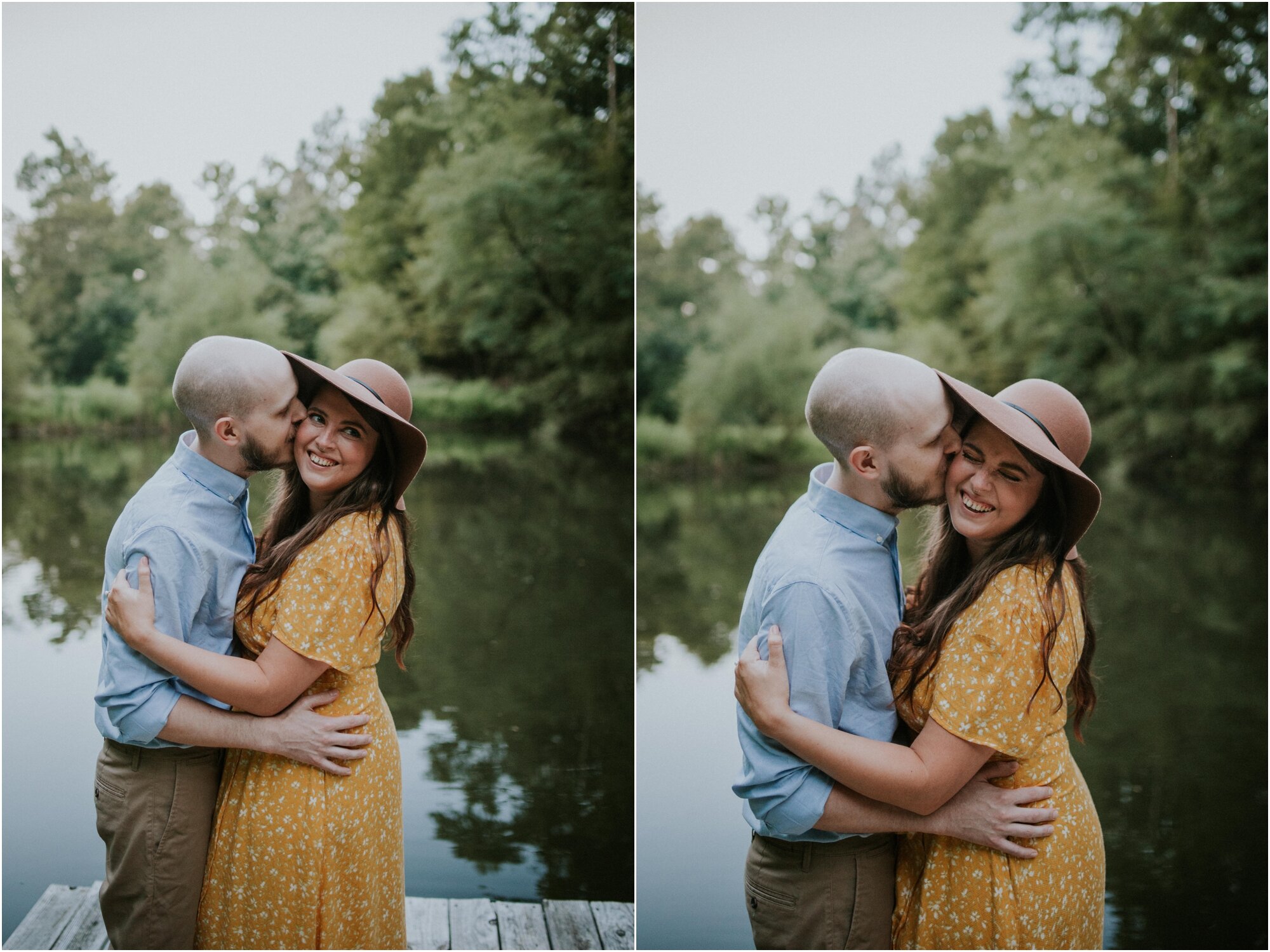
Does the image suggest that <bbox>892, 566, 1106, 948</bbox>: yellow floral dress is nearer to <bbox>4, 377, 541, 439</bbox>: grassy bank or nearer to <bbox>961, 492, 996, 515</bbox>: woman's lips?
<bbox>961, 492, 996, 515</bbox>: woman's lips

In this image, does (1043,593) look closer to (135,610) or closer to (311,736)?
(311,736)

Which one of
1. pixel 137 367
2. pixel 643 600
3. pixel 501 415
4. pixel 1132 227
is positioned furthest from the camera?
pixel 1132 227

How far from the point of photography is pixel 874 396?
1425 millimetres

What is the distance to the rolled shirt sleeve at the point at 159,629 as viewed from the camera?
1544 mm

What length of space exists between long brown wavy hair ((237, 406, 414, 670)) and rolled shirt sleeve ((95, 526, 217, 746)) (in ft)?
0.27

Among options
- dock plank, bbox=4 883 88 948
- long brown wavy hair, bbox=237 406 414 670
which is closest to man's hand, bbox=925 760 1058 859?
long brown wavy hair, bbox=237 406 414 670

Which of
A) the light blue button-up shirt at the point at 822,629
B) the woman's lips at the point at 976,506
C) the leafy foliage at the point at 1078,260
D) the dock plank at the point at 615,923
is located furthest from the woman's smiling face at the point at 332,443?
the leafy foliage at the point at 1078,260

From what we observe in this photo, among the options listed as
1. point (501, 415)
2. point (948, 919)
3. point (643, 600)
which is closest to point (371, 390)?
point (948, 919)

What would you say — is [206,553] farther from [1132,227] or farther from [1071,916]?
[1132,227]

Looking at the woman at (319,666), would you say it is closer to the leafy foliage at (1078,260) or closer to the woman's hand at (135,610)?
the woman's hand at (135,610)

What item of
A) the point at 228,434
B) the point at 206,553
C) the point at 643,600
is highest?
the point at 228,434

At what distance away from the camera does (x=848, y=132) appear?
1220 cm

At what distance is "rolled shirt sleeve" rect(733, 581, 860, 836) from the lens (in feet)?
4.68

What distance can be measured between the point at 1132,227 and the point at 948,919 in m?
11.7
